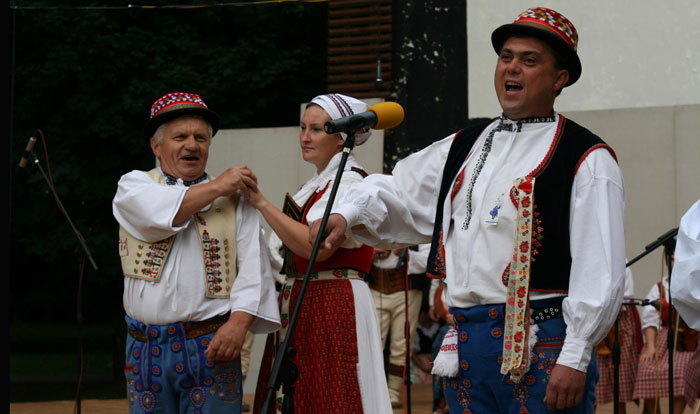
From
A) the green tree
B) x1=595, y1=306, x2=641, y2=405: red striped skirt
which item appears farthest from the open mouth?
the green tree

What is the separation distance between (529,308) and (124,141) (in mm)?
9971

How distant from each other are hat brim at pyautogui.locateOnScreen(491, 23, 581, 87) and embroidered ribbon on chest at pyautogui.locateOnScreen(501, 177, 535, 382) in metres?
0.42

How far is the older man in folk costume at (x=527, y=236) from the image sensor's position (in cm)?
247

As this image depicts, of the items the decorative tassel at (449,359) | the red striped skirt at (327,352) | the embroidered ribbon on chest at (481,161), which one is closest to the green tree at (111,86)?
the red striped skirt at (327,352)

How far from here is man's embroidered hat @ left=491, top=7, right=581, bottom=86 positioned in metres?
2.66

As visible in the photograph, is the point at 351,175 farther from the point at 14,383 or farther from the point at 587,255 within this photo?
the point at 14,383

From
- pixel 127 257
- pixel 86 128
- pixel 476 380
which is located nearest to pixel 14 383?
pixel 86 128

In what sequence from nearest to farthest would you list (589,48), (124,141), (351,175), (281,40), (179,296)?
1. (179,296)
2. (351,175)
3. (589,48)
4. (124,141)
5. (281,40)

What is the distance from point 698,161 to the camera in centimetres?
812

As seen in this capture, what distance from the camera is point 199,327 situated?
336 centimetres

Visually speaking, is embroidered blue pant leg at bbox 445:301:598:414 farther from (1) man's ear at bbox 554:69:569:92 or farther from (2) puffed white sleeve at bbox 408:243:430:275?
(2) puffed white sleeve at bbox 408:243:430:275

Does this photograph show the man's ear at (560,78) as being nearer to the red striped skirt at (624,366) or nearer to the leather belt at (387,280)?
the red striped skirt at (624,366)

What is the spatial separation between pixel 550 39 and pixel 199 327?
1608 mm

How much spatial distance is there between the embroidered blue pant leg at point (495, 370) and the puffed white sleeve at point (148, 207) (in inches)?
47.4
